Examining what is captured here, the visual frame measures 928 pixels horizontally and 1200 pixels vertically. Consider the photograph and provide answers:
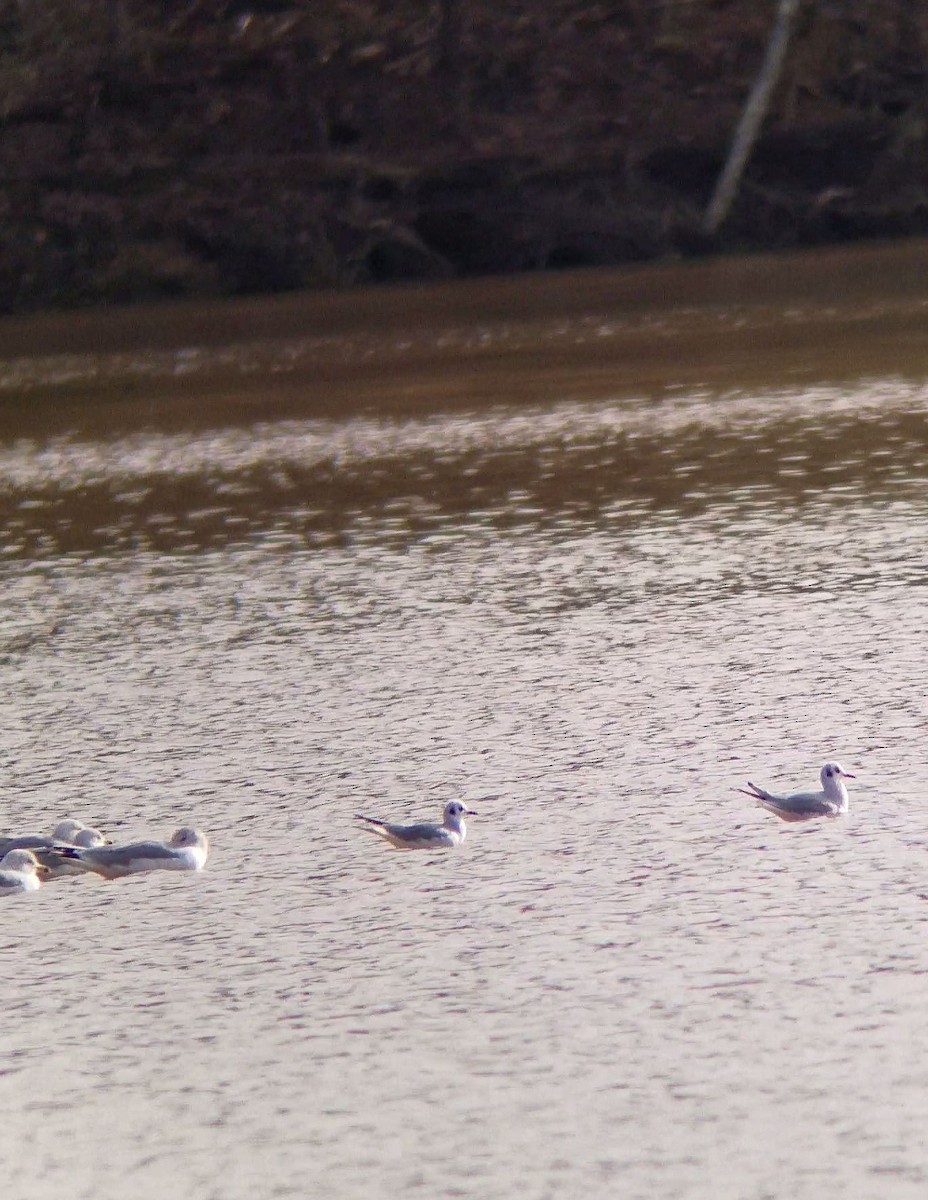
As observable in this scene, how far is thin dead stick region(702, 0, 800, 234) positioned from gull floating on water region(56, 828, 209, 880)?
84.3 ft

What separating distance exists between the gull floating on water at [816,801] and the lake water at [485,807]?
7cm

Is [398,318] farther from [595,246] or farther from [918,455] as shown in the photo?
[918,455]

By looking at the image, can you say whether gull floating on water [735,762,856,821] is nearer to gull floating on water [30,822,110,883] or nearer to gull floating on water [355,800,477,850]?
gull floating on water [355,800,477,850]

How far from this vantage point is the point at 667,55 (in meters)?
31.5

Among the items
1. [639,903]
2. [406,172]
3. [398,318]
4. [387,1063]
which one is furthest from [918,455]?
[406,172]

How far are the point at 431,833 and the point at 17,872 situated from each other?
1042 mm

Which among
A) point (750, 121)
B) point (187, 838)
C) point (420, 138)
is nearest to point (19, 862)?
point (187, 838)

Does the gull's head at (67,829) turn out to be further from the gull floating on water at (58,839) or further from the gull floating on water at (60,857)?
the gull floating on water at (60,857)

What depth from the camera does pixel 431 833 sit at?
5.93m

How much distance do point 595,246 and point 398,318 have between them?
693 cm

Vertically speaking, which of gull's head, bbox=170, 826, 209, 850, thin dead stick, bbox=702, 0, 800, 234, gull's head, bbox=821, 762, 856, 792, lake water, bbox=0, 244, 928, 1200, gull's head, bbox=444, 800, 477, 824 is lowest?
lake water, bbox=0, 244, 928, 1200

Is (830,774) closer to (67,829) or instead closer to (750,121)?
(67,829)

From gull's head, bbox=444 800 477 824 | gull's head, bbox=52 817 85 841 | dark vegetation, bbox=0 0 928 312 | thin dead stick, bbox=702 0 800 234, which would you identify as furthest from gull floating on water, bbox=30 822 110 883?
thin dead stick, bbox=702 0 800 234

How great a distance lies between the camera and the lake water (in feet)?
14.1
